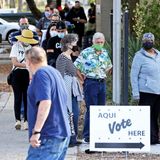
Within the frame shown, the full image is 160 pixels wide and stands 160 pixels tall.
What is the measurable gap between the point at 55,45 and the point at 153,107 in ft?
7.33

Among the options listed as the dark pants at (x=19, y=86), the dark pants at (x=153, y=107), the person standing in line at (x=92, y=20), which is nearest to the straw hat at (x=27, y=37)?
the dark pants at (x=19, y=86)

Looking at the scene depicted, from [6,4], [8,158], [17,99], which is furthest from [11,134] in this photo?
[6,4]

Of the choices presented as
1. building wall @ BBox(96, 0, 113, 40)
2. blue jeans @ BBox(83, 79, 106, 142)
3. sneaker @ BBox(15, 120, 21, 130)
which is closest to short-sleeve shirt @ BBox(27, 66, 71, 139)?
blue jeans @ BBox(83, 79, 106, 142)

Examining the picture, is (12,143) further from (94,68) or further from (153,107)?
(153,107)

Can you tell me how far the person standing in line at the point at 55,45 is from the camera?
1099 cm

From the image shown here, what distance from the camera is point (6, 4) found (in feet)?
300

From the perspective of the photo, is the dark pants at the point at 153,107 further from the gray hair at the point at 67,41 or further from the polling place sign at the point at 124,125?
the polling place sign at the point at 124,125

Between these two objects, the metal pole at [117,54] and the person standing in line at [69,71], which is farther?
the metal pole at [117,54]

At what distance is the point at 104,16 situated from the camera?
79.0 feet

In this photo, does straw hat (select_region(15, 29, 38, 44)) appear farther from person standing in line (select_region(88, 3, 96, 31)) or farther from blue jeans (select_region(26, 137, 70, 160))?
person standing in line (select_region(88, 3, 96, 31))

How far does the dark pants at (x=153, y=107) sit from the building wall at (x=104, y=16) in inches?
550

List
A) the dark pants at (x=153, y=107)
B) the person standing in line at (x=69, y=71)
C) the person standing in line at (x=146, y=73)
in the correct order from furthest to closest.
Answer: the dark pants at (x=153, y=107) < the person standing in line at (x=69, y=71) < the person standing in line at (x=146, y=73)

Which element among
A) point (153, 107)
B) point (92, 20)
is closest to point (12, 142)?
point (153, 107)

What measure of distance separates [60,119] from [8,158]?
10.2 feet
